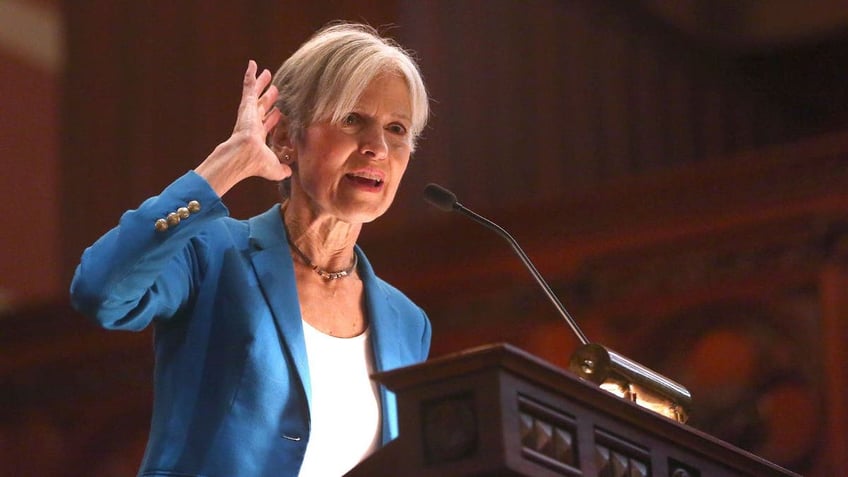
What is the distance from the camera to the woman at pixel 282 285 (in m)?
2.26

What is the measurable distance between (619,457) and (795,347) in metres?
2.26

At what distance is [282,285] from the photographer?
248 cm

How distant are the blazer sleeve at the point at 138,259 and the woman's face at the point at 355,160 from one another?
347mm

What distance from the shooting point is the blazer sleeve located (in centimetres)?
217

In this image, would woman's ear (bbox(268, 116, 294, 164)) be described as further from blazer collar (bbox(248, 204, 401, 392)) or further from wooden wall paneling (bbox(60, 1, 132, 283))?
wooden wall paneling (bbox(60, 1, 132, 283))

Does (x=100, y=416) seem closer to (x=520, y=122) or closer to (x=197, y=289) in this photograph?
(x=520, y=122)

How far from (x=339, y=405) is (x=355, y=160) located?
44 centimetres

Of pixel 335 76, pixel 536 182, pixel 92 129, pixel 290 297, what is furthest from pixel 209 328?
pixel 92 129

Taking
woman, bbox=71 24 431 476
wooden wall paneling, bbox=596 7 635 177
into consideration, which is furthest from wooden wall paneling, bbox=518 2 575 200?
woman, bbox=71 24 431 476

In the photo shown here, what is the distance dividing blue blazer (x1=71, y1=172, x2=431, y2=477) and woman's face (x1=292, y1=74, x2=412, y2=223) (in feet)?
0.43

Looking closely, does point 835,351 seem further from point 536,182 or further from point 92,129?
point 92,129

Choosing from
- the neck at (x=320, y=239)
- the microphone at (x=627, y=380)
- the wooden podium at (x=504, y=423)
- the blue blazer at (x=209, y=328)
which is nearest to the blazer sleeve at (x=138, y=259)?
the blue blazer at (x=209, y=328)

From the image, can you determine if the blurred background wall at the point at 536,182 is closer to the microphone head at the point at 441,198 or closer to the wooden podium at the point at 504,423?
the microphone head at the point at 441,198

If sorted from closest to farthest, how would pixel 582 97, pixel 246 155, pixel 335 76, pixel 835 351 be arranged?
pixel 246 155
pixel 335 76
pixel 835 351
pixel 582 97
